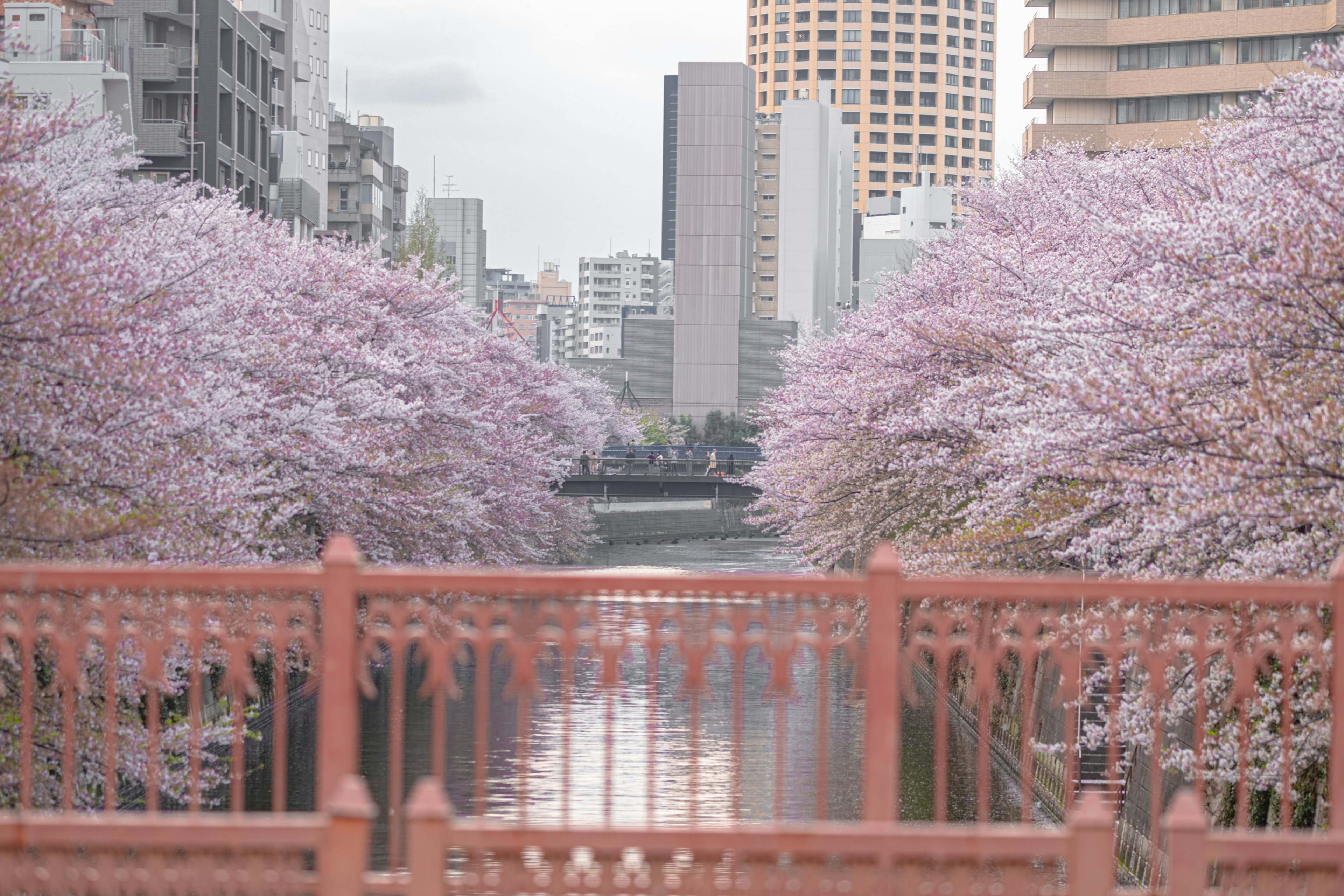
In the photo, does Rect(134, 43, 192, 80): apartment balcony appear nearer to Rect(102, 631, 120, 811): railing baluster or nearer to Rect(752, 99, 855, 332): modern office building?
Rect(102, 631, 120, 811): railing baluster

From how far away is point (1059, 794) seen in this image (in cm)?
2294

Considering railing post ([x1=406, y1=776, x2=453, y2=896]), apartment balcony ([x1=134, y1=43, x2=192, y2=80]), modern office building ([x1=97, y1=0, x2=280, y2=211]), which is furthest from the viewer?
apartment balcony ([x1=134, y1=43, x2=192, y2=80])

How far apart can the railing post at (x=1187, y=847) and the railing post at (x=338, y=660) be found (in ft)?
9.96

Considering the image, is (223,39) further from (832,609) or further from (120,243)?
(832,609)

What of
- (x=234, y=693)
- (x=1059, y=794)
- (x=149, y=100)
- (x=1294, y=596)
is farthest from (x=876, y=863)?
(x=149, y=100)

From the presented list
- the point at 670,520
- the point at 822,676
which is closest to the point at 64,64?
the point at 822,676

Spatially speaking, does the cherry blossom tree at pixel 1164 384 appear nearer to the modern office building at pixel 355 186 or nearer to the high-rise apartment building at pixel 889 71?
the modern office building at pixel 355 186

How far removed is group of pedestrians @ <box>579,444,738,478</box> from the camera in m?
60.6

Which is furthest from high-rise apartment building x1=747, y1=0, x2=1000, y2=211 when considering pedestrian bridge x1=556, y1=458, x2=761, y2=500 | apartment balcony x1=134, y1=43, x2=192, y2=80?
apartment balcony x1=134, y1=43, x2=192, y2=80

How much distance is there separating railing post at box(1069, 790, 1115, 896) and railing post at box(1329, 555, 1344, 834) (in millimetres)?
1589

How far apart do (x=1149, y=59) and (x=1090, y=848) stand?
63.8 meters

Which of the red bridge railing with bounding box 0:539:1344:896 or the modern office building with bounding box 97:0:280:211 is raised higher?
the modern office building with bounding box 97:0:280:211

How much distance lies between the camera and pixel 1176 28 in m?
63.2

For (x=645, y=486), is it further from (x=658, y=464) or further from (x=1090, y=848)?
(x=1090, y=848)
